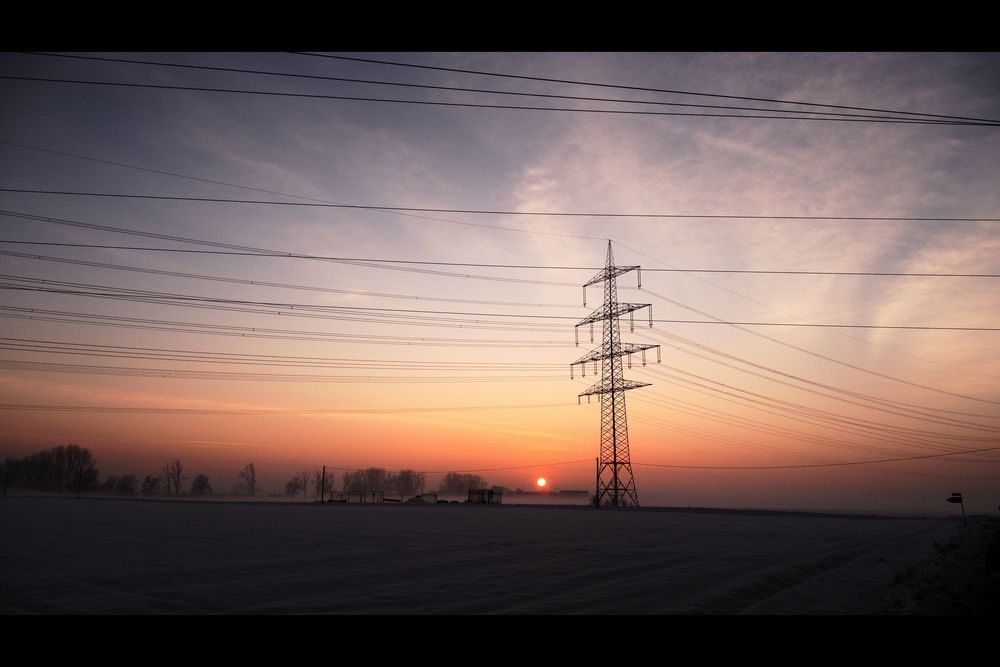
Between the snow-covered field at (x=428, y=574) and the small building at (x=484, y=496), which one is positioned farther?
the small building at (x=484, y=496)

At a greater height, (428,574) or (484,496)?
(428,574)

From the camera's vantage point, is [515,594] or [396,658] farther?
[515,594]

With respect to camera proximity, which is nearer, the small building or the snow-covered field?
the snow-covered field

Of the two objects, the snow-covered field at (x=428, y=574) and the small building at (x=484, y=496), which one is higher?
the snow-covered field at (x=428, y=574)

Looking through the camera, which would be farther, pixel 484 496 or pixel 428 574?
pixel 484 496

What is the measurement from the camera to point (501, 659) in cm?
309

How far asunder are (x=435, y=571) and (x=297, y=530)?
10.8 m

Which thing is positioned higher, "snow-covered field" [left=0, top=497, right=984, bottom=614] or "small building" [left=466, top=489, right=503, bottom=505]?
"snow-covered field" [left=0, top=497, right=984, bottom=614]
